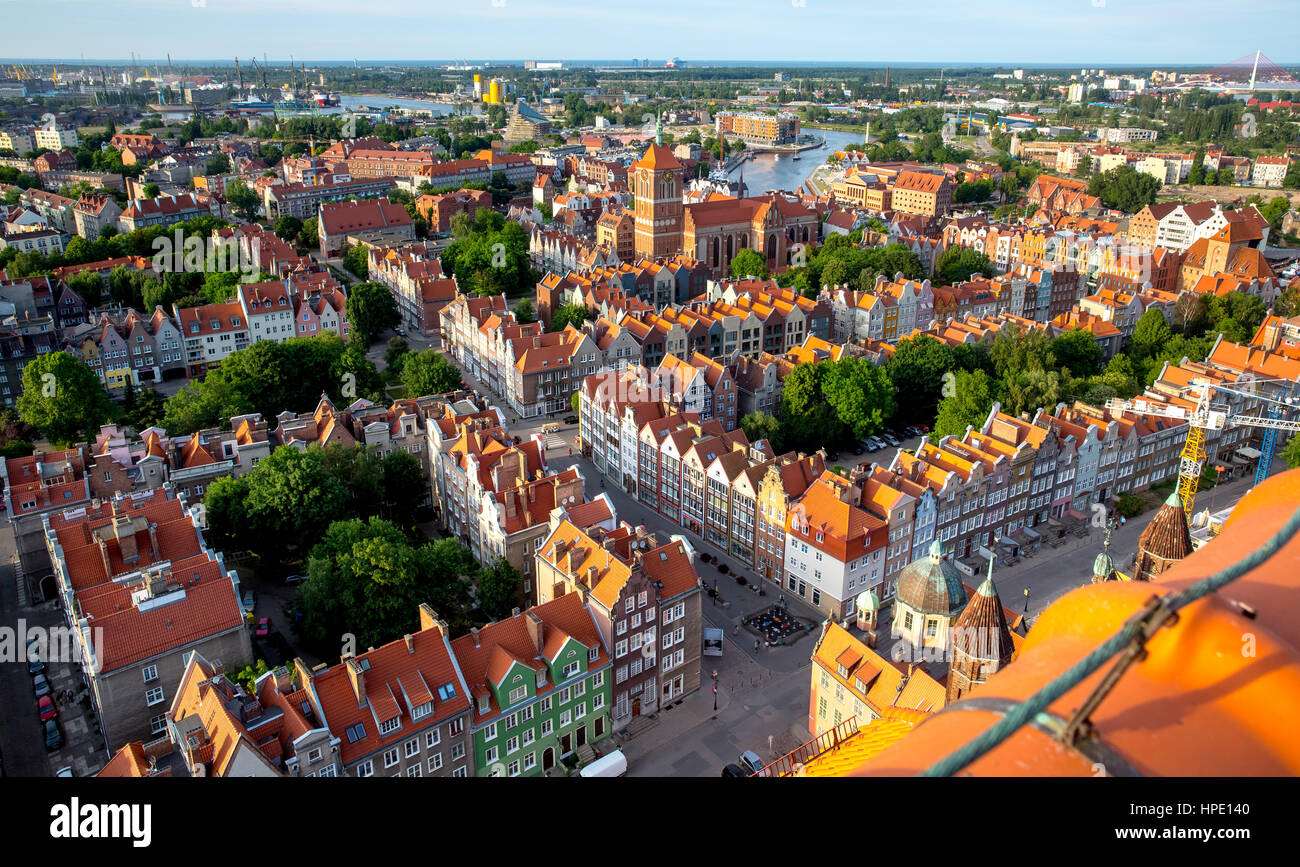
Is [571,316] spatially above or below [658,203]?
below

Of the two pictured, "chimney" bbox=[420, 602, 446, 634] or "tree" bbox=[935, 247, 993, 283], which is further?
"tree" bbox=[935, 247, 993, 283]

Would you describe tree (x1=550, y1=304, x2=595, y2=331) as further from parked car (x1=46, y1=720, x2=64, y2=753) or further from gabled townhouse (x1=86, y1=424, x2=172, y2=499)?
parked car (x1=46, y1=720, x2=64, y2=753)

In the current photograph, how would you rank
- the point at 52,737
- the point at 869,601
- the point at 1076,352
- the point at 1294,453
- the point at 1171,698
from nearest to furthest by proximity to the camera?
the point at 1171,698 < the point at 52,737 < the point at 869,601 < the point at 1294,453 < the point at 1076,352

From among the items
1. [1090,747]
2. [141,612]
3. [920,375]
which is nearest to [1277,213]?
[920,375]

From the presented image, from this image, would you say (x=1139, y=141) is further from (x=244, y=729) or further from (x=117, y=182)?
(x=244, y=729)

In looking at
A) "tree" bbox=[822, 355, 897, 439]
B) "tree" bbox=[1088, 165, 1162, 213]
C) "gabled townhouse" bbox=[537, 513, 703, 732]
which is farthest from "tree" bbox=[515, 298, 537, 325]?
"tree" bbox=[1088, 165, 1162, 213]

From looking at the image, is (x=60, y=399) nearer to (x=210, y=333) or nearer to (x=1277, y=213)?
(x=210, y=333)

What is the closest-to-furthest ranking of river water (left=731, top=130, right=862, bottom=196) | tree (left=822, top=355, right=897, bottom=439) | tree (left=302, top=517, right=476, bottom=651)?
tree (left=302, top=517, right=476, bottom=651) → tree (left=822, top=355, right=897, bottom=439) → river water (left=731, top=130, right=862, bottom=196)
